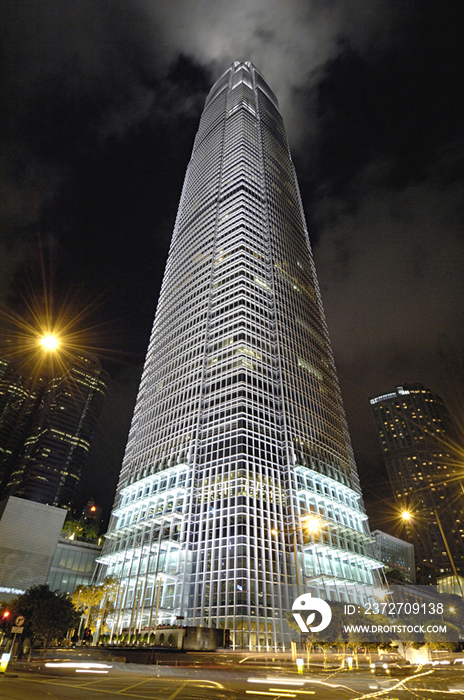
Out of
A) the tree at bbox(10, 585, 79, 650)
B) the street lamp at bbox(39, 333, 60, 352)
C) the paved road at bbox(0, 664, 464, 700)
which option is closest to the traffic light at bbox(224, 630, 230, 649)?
the tree at bbox(10, 585, 79, 650)

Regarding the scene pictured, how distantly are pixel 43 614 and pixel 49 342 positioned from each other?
38075mm

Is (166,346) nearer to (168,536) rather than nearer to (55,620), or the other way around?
(168,536)

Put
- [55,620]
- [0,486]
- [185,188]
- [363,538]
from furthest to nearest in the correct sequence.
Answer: [0,486] → [185,188] → [363,538] → [55,620]

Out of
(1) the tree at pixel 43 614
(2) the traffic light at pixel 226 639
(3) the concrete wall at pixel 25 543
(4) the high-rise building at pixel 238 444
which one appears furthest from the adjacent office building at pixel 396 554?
(1) the tree at pixel 43 614

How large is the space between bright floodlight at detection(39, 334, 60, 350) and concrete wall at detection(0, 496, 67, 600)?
3119 inches

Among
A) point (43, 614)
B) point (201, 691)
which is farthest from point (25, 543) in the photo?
point (201, 691)

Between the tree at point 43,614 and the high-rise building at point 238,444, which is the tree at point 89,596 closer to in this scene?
the high-rise building at point 238,444

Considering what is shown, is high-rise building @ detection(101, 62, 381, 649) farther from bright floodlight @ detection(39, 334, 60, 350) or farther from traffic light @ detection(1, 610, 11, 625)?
bright floodlight @ detection(39, 334, 60, 350)

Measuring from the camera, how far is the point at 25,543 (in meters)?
84.4

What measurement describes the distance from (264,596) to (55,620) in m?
31.9

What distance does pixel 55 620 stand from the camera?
44969 mm

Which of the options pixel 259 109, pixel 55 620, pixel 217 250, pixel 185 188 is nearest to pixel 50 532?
pixel 55 620

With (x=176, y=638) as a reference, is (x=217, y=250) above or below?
above

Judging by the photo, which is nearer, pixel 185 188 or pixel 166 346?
pixel 166 346
